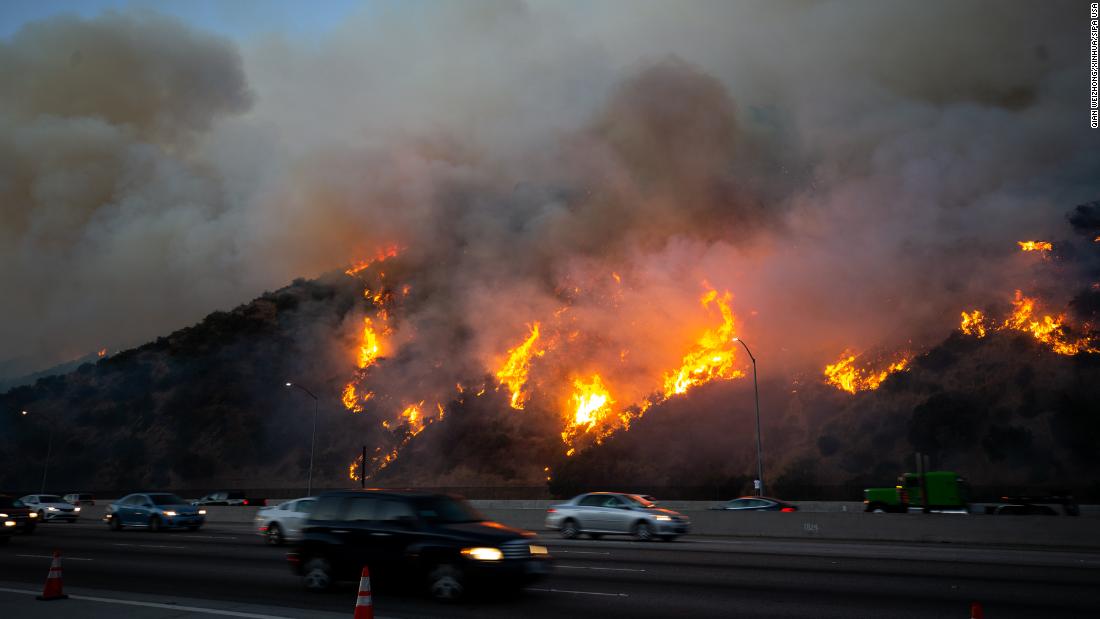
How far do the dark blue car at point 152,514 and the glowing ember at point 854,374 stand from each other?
66.5m

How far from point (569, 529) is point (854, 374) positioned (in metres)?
63.3

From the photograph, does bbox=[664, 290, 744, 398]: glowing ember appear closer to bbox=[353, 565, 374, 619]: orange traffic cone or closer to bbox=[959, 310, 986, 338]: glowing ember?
bbox=[959, 310, 986, 338]: glowing ember

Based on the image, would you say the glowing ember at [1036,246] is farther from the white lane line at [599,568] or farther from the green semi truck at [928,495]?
the white lane line at [599,568]

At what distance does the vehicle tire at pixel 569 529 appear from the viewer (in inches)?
1029

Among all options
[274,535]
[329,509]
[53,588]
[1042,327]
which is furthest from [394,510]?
[1042,327]

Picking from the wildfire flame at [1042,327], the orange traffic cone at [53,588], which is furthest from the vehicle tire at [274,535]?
the wildfire flame at [1042,327]

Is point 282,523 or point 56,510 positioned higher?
point 282,523

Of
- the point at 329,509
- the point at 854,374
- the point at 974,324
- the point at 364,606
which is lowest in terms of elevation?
the point at 364,606

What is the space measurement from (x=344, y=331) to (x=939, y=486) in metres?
81.9

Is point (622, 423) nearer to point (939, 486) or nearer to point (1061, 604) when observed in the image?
point (939, 486)

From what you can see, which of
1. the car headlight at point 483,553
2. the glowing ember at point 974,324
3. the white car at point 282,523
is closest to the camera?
the car headlight at point 483,553

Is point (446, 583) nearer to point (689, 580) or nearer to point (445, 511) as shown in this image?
point (445, 511)

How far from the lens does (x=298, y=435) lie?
97.9 metres

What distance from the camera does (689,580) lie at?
1458 cm
